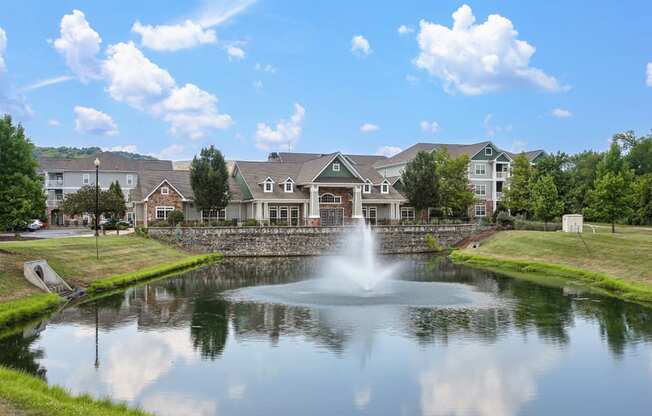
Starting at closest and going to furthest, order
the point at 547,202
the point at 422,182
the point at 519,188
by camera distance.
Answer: the point at 547,202 → the point at 422,182 → the point at 519,188

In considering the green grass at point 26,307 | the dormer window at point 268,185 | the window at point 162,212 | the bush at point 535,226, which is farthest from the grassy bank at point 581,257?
the window at point 162,212

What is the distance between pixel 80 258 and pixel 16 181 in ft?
24.8

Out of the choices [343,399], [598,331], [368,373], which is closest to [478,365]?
[368,373]

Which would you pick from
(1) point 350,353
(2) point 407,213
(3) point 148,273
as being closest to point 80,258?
(3) point 148,273

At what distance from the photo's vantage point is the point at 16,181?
113ft

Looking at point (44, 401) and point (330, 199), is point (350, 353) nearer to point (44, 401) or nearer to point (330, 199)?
point (44, 401)

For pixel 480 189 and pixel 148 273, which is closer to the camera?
pixel 148 273

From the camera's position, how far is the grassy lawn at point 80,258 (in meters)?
30.7

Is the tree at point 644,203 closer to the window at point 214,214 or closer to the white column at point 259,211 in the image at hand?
the white column at point 259,211

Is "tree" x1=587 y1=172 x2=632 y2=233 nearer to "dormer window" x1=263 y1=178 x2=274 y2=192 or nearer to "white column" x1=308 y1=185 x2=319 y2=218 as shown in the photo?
"white column" x1=308 y1=185 x2=319 y2=218

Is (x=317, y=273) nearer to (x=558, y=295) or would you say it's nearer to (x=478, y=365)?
(x=558, y=295)

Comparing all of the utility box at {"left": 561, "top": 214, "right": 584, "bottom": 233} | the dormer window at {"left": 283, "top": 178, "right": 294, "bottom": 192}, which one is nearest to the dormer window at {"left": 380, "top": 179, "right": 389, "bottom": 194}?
the dormer window at {"left": 283, "top": 178, "right": 294, "bottom": 192}

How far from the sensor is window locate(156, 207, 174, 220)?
66375mm

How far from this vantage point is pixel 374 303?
32.2m
